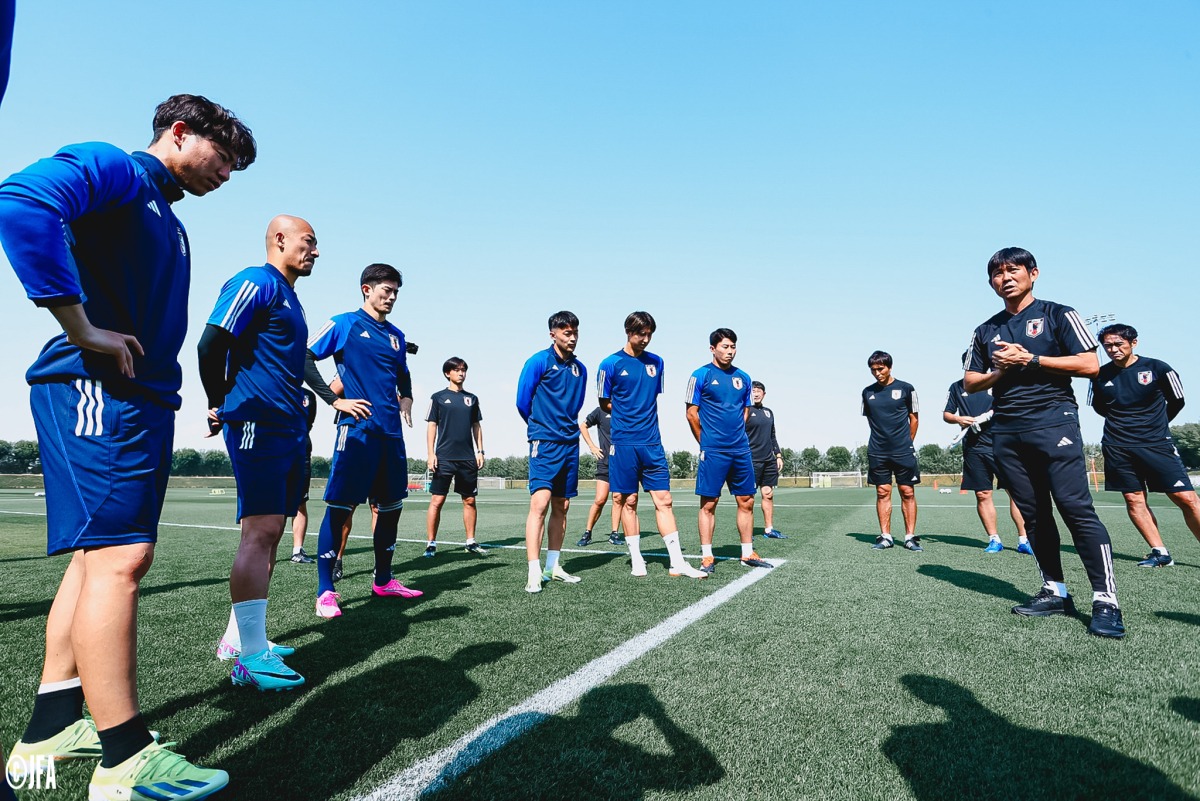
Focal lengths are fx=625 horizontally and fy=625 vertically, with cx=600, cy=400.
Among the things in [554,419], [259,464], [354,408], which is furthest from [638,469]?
[259,464]

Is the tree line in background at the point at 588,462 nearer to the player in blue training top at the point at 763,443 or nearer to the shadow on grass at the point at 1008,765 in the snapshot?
the player in blue training top at the point at 763,443

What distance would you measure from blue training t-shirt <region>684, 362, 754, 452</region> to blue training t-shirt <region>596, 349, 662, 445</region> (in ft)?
2.37

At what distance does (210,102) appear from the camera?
2.09 m

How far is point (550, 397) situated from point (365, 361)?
1639 mm

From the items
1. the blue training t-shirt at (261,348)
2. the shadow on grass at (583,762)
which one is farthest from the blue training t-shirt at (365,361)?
the shadow on grass at (583,762)

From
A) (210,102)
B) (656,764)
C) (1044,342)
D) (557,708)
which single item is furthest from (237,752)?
(1044,342)

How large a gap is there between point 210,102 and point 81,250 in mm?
668

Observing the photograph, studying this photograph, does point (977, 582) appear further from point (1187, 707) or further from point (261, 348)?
point (261, 348)

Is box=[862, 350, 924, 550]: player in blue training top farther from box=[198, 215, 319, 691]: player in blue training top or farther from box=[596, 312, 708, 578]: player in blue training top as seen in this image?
box=[198, 215, 319, 691]: player in blue training top

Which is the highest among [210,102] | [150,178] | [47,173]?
[210,102]

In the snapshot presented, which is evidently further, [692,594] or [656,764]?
[692,594]

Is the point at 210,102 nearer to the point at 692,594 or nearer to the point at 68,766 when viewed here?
the point at 68,766

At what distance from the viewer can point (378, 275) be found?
4680 mm

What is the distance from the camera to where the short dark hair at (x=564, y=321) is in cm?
557
